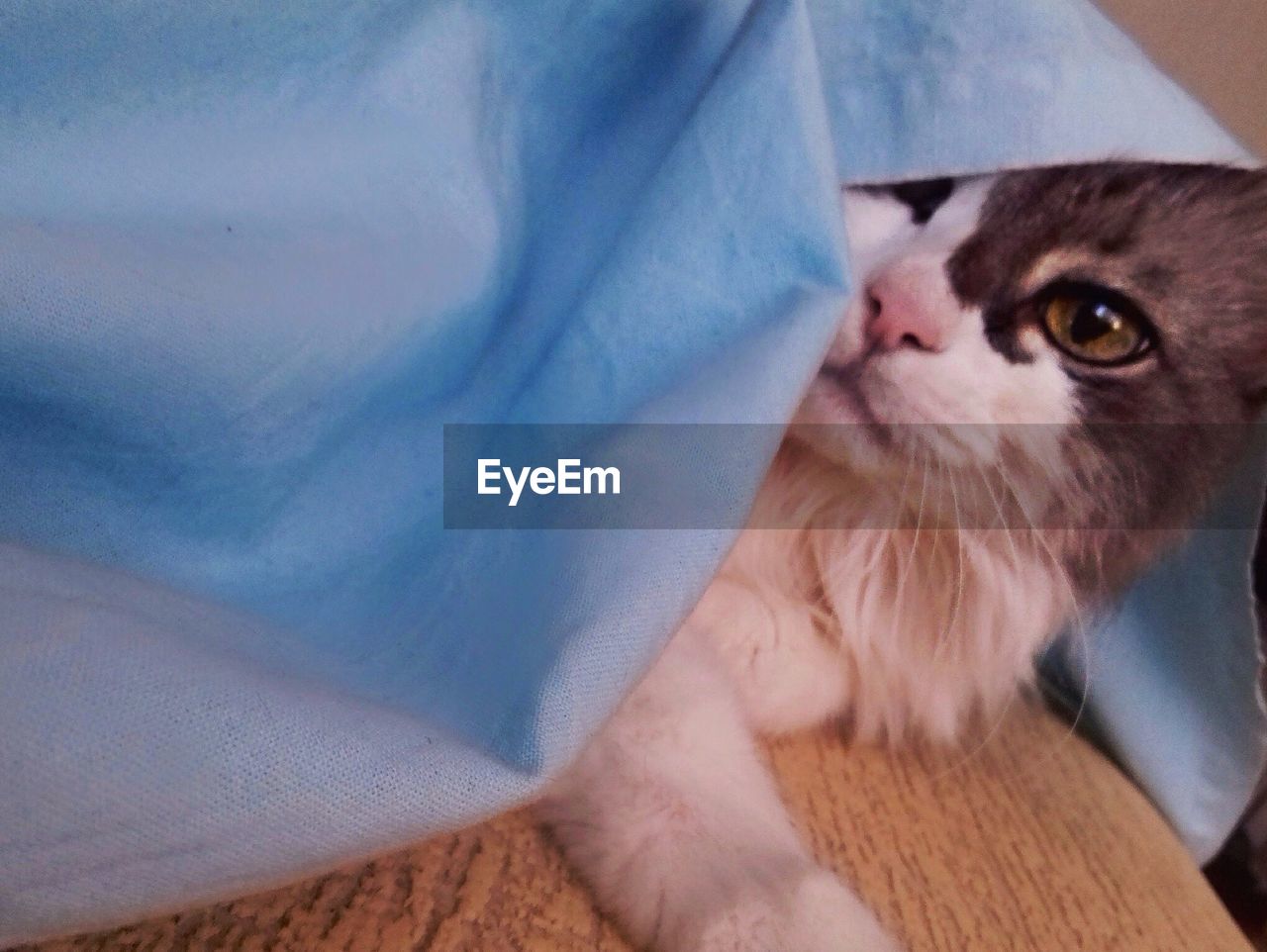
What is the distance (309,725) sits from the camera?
0.38 m

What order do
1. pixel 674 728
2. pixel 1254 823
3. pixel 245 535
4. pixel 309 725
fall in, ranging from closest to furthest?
pixel 309 725 < pixel 245 535 < pixel 674 728 < pixel 1254 823

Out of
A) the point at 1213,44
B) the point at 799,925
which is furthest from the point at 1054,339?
the point at 1213,44

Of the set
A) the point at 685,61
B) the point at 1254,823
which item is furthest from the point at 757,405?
the point at 1254,823

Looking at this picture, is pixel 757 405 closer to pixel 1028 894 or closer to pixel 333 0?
pixel 333 0

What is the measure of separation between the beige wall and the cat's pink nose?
66 cm

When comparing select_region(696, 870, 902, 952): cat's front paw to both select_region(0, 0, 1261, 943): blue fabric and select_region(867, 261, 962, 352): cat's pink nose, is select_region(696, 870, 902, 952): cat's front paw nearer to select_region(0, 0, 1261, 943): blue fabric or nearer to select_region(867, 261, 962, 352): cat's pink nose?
select_region(0, 0, 1261, 943): blue fabric

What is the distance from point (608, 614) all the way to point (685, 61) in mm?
361

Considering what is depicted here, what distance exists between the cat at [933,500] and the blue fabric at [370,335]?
0.11 meters

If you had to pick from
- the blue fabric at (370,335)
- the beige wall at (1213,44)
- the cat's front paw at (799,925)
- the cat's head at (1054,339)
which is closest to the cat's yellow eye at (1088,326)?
the cat's head at (1054,339)

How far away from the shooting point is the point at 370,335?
0.51 metres

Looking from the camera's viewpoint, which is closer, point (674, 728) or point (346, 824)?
point (346, 824)

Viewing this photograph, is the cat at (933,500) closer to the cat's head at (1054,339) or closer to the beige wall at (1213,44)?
the cat's head at (1054,339)

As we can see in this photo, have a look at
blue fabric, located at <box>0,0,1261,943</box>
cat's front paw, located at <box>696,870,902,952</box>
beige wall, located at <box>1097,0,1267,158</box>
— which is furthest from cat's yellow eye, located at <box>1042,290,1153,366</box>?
beige wall, located at <box>1097,0,1267,158</box>

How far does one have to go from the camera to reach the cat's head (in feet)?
2.08
